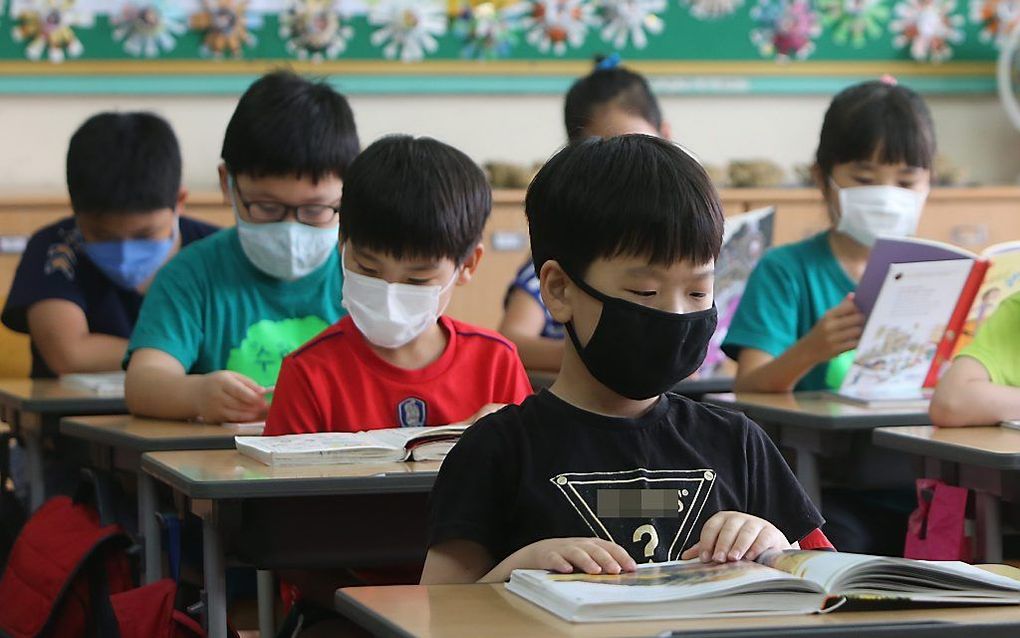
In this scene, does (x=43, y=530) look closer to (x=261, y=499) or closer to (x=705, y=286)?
(x=261, y=499)

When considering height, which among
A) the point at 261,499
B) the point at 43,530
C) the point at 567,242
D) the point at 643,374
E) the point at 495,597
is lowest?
the point at 43,530

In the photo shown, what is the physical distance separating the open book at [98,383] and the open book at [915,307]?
1.39 m

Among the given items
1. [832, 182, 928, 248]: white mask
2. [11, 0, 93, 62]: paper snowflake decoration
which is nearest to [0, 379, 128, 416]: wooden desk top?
[832, 182, 928, 248]: white mask

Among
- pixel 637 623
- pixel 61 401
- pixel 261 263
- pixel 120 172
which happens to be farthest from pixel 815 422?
pixel 120 172

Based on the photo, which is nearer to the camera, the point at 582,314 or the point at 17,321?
the point at 582,314

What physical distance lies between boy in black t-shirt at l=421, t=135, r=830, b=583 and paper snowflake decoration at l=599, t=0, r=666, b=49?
4.50 m

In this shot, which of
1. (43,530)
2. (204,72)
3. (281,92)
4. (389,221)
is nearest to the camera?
(389,221)

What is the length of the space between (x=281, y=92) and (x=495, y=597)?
168 centimetres

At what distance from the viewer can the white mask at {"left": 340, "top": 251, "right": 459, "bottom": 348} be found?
88.2 inches

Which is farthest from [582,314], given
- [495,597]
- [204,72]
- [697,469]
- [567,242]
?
[204,72]

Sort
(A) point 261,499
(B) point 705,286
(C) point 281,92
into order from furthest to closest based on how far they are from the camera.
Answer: (C) point 281,92 → (A) point 261,499 → (B) point 705,286

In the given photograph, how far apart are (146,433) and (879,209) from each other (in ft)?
5.05

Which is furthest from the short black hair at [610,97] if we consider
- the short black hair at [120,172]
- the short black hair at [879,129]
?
the short black hair at [120,172]

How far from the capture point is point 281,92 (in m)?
2.79
